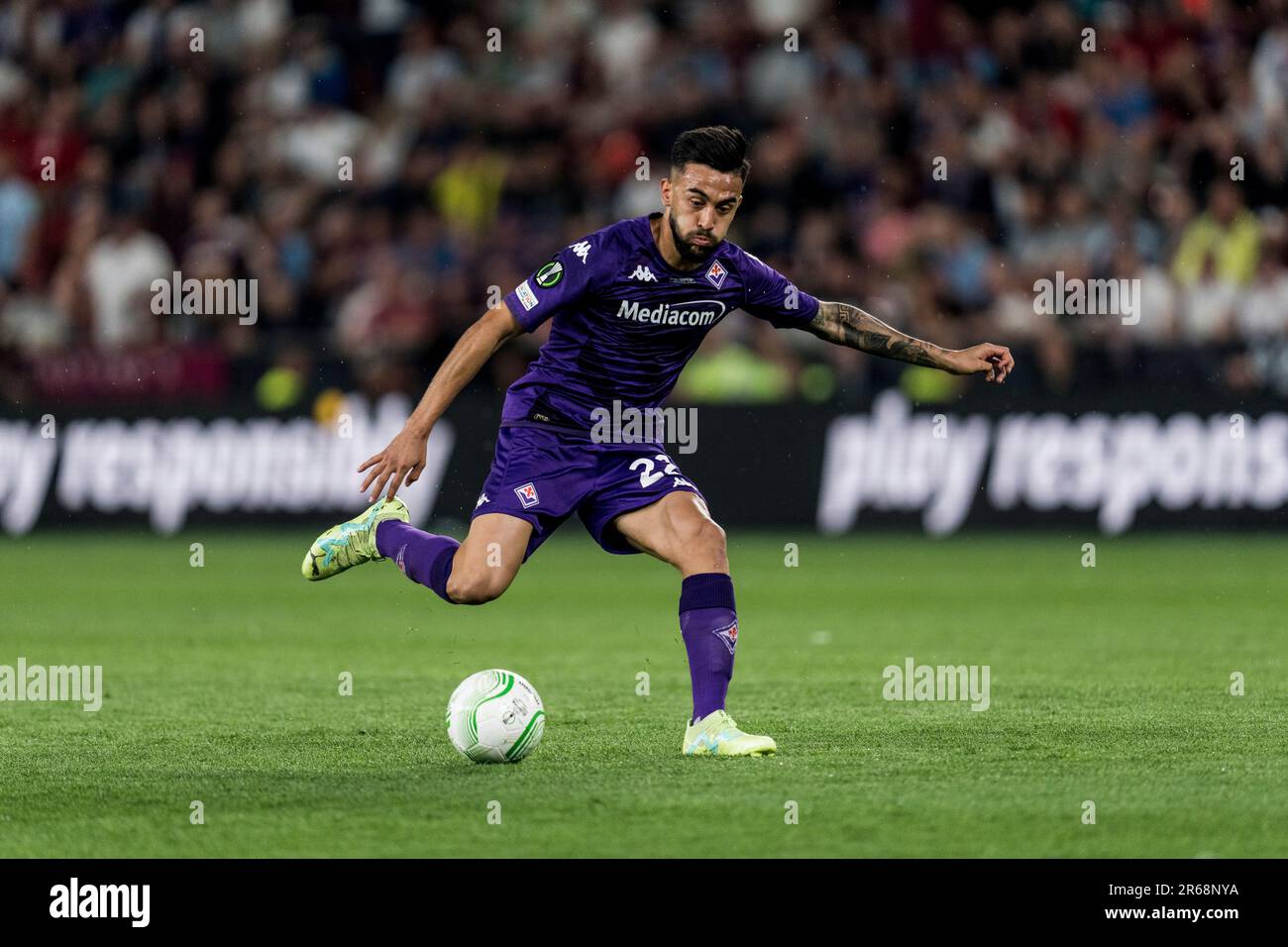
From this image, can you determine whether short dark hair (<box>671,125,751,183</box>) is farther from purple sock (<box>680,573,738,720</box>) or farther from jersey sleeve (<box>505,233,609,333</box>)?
purple sock (<box>680,573,738,720</box>)

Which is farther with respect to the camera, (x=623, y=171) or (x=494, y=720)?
(x=623, y=171)

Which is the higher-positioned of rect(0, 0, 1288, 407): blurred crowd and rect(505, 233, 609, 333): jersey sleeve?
rect(0, 0, 1288, 407): blurred crowd

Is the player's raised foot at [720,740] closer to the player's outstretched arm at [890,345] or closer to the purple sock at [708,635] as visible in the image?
the purple sock at [708,635]

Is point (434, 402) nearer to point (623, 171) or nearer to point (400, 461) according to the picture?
point (400, 461)

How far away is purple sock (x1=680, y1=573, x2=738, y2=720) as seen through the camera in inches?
290

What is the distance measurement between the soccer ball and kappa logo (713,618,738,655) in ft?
2.29

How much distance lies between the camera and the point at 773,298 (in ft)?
26.1

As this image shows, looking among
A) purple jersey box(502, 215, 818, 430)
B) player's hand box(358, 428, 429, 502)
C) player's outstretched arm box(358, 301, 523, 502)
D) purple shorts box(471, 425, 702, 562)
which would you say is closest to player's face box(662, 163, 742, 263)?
purple jersey box(502, 215, 818, 430)

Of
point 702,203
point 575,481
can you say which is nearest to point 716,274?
point 702,203

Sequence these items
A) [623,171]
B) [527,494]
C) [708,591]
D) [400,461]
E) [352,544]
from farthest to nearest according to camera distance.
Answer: [623,171], [352,544], [527,494], [708,591], [400,461]

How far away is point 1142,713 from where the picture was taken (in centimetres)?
834

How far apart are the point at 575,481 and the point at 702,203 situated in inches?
47.3

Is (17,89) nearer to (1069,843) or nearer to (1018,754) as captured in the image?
(1018,754)

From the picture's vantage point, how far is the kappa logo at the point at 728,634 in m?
7.44
